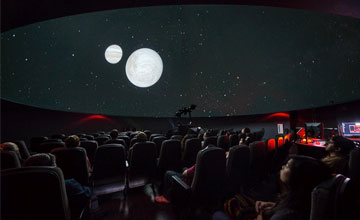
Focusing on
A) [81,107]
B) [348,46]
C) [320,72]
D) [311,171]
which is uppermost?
[348,46]

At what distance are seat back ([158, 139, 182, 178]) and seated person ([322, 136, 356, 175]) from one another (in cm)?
268

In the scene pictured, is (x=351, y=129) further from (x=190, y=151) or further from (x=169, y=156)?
(x=169, y=156)

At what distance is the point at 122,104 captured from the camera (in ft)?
43.9

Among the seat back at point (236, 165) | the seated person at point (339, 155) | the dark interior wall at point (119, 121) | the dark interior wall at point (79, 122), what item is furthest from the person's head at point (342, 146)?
the dark interior wall at point (79, 122)

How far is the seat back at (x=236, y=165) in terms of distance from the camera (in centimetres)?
240

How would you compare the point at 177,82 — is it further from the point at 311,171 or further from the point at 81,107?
the point at 311,171

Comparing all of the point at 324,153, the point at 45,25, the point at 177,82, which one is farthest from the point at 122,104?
the point at 324,153

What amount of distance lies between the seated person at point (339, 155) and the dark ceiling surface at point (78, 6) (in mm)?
3254

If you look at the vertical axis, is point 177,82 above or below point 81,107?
above

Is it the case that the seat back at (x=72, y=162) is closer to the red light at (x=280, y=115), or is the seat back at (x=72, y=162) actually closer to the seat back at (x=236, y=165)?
the seat back at (x=236, y=165)

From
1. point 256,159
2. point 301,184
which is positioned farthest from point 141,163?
point 301,184

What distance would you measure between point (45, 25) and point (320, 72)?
707 inches

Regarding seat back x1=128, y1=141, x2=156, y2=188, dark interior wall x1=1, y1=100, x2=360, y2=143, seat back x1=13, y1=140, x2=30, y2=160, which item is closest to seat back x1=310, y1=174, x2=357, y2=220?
seat back x1=128, y1=141, x2=156, y2=188

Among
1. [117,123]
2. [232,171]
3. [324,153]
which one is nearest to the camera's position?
[232,171]
